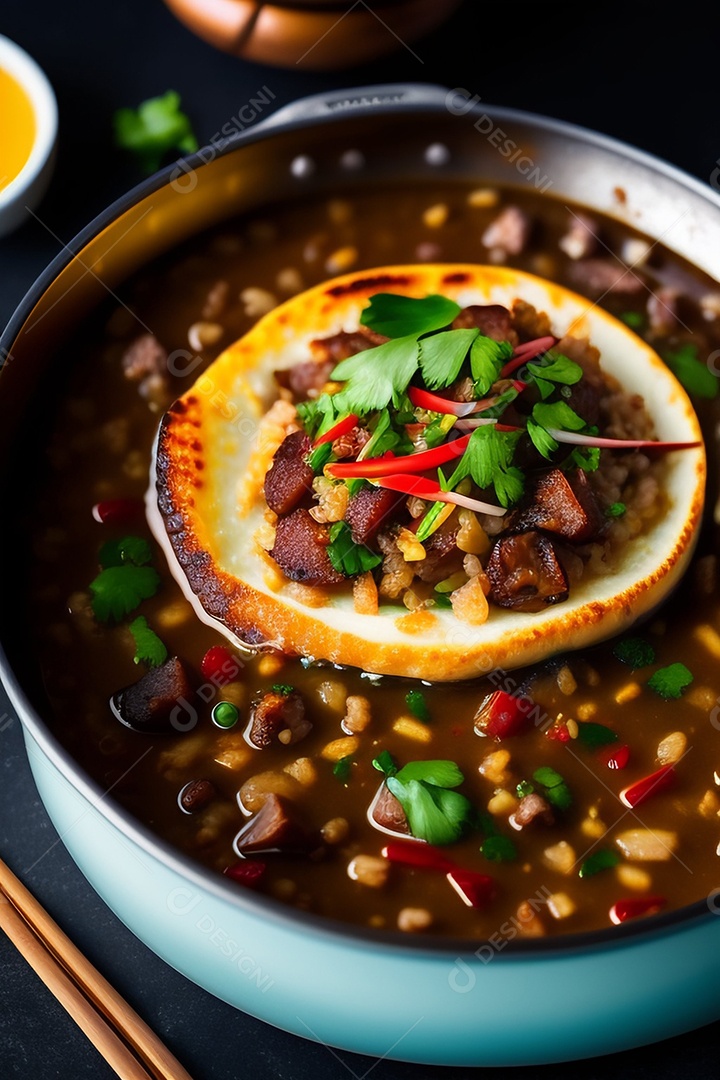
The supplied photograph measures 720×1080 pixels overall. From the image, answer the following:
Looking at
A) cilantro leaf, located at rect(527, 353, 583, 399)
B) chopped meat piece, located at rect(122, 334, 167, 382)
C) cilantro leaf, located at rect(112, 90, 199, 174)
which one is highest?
cilantro leaf, located at rect(112, 90, 199, 174)

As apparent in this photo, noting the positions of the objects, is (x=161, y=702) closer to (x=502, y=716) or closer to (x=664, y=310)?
(x=502, y=716)

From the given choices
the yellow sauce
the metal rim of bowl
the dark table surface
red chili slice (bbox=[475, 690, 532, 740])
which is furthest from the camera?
the dark table surface

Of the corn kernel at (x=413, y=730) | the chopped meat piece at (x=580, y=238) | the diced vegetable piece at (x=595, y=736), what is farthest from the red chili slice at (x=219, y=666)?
the chopped meat piece at (x=580, y=238)

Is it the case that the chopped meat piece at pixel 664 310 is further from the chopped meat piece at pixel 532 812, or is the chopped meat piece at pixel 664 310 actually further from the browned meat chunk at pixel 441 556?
the chopped meat piece at pixel 532 812

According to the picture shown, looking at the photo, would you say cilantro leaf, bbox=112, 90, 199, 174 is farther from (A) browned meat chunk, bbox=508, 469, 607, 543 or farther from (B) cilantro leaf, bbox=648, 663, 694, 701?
(B) cilantro leaf, bbox=648, 663, 694, 701

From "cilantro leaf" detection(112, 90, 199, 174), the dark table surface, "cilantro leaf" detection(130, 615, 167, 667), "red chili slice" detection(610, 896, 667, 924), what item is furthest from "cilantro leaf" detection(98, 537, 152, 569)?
"cilantro leaf" detection(112, 90, 199, 174)

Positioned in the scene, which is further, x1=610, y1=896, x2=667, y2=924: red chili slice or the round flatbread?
the round flatbread

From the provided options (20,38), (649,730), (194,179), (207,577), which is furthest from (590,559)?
(20,38)
